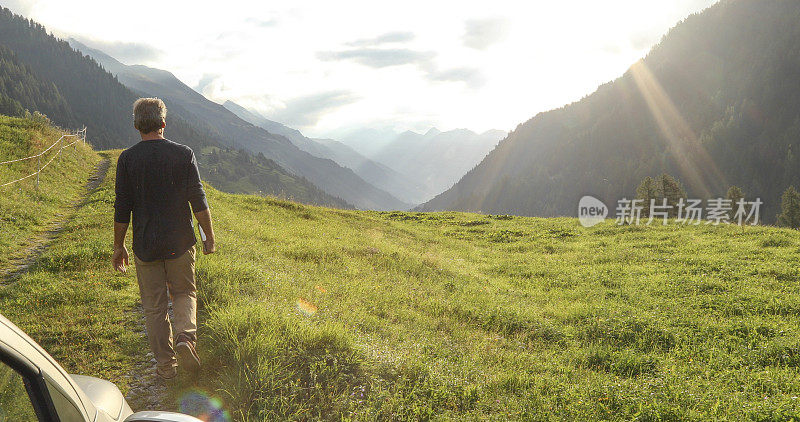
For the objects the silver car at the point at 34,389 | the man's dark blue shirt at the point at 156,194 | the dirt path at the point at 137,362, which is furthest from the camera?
the dirt path at the point at 137,362

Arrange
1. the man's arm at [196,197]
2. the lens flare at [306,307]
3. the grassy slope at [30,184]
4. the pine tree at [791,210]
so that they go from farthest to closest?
the pine tree at [791,210], the grassy slope at [30,184], the lens flare at [306,307], the man's arm at [196,197]

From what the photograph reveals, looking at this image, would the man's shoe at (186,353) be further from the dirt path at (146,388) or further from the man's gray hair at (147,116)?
the man's gray hair at (147,116)

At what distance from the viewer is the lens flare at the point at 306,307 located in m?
7.69

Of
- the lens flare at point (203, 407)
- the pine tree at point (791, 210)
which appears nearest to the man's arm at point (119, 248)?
the lens flare at point (203, 407)

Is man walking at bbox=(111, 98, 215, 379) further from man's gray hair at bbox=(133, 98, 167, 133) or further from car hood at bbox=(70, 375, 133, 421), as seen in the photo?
car hood at bbox=(70, 375, 133, 421)

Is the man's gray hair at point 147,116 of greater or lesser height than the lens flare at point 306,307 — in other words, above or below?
above

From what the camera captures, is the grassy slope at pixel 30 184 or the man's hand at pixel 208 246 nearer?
the man's hand at pixel 208 246

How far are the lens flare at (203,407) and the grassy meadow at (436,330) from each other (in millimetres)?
82

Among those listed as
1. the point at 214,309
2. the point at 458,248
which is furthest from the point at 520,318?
the point at 458,248

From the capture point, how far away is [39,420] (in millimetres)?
1933

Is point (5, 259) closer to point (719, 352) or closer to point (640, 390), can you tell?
point (640, 390)

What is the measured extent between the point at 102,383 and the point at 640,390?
7111mm

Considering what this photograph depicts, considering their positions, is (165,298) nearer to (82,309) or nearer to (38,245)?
(82,309)

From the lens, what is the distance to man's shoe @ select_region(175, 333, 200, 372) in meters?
5.63
